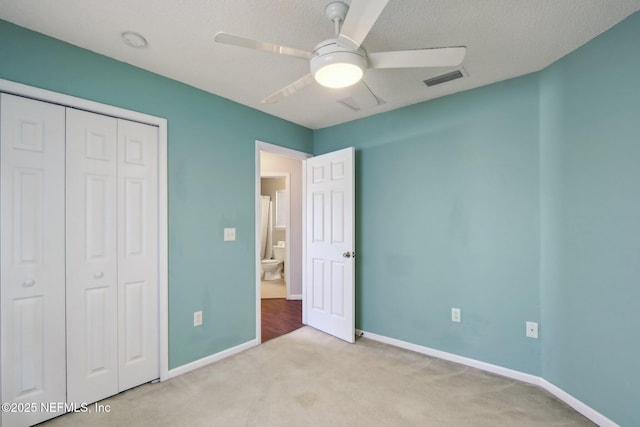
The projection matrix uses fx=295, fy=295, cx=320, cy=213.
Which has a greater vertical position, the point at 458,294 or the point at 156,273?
the point at 156,273

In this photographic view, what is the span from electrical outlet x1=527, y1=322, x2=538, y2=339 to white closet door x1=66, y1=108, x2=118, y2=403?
3135 mm

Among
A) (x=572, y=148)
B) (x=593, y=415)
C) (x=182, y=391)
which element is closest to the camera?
(x=593, y=415)

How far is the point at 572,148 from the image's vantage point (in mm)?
2062

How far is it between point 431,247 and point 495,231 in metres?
0.56

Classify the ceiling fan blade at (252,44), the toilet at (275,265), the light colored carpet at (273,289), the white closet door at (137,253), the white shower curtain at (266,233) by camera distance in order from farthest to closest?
the white shower curtain at (266,233), the toilet at (275,265), the light colored carpet at (273,289), the white closet door at (137,253), the ceiling fan blade at (252,44)

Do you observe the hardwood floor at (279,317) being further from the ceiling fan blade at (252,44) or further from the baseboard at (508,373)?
the ceiling fan blade at (252,44)

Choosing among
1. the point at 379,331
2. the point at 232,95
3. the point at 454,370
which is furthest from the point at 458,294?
the point at 232,95

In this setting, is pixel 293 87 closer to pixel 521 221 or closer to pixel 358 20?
pixel 358 20

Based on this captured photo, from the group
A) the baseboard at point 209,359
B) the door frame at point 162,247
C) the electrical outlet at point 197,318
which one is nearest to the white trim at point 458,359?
the baseboard at point 209,359

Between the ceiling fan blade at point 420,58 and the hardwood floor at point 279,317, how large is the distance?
2.86 meters

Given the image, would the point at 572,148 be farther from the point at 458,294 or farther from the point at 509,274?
the point at 458,294

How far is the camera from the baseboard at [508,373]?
73.6 inches

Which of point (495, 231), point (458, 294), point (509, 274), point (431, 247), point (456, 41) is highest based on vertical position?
point (456, 41)

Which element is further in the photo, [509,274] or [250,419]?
[509,274]
